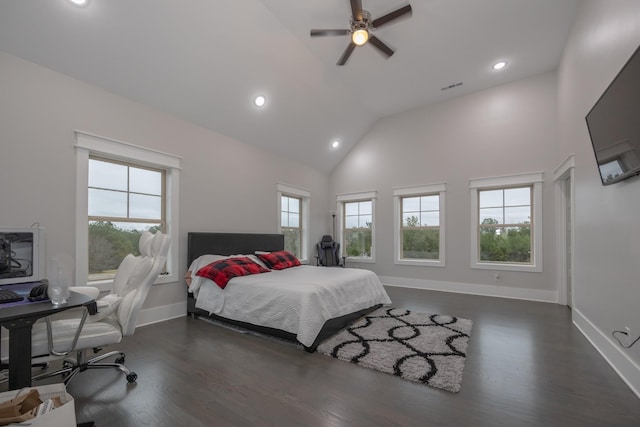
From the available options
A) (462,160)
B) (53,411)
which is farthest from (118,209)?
(462,160)

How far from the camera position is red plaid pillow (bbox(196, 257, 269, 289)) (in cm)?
343

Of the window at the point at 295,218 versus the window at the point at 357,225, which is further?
the window at the point at 357,225

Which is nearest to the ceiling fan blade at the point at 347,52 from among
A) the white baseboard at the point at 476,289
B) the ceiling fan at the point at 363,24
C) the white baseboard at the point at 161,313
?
the ceiling fan at the point at 363,24

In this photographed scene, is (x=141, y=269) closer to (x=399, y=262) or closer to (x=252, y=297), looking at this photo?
(x=252, y=297)

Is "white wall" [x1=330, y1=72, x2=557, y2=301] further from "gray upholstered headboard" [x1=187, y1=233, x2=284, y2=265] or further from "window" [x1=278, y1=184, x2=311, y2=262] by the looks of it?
"gray upholstered headboard" [x1=187, y1=233, x2=284, y2=265]

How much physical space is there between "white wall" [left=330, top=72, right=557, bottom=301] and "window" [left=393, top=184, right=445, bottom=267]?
13cm

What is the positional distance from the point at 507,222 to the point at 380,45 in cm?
386

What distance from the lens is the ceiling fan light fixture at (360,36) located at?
312cm

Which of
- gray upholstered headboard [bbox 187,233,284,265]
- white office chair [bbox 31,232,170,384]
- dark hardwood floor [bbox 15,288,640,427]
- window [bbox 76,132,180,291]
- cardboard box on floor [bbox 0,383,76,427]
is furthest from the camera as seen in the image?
gray upholstered headboard [bbox 187,233,284,265]

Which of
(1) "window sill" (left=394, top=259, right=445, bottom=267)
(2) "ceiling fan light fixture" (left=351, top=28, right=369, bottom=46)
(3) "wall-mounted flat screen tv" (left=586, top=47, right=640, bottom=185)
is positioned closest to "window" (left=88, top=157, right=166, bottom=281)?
(2) "ceiling fan light fixture" (left=351, top=28, right=369, bottom=46)

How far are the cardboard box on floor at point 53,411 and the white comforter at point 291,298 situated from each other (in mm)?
1703

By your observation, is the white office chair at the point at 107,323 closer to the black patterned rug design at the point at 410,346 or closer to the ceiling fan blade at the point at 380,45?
the black patterned rug design at the point at 410,346

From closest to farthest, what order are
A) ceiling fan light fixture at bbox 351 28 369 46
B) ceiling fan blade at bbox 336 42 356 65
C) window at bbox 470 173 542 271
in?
1. ceiling fan light fixture at bbox 351 28 369 46
2. ceiling fan blade at bbox 336 42 356 65
3. window at bbox 470 173 542 271

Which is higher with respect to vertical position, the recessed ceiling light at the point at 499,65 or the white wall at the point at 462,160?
the recessed ceiling light at the point at 499,65
